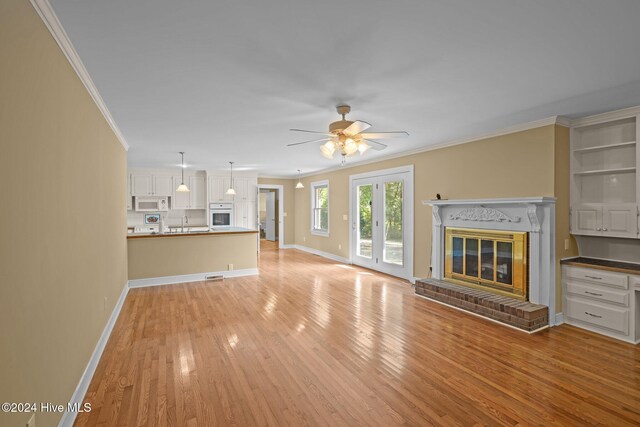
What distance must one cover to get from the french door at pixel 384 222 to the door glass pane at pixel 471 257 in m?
1.27

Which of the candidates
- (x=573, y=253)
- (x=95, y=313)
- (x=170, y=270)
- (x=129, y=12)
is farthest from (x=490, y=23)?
(x=170, y=270)

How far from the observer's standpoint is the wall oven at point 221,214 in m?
8.92

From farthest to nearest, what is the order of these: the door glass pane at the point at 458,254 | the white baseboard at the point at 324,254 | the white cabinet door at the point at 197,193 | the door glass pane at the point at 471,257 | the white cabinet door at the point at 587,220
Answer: the white cabinet door at the point at 197,193
the white baseboard at the point at 324,254
the door glass pane at the point at 458,254
the door glass pane at the point at 471,257
the white cabinet door at the point at 587,220

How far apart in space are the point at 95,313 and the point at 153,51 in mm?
2382

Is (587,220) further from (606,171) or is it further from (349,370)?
(349,370)

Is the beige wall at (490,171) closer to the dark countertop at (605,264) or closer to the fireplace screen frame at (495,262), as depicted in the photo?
the dark countertop at (605,264)

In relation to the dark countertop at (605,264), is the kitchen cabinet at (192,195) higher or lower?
higher

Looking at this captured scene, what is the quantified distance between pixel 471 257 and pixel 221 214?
6749mm

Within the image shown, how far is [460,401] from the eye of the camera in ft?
7.59

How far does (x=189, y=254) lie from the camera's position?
19.6 feet

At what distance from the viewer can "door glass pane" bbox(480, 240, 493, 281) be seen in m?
4.41

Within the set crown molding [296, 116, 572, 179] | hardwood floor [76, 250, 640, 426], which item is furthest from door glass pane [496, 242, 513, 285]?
crown molding [296, 116, 572, 179]

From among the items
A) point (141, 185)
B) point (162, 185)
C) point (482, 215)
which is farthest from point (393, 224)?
point (141, 185)

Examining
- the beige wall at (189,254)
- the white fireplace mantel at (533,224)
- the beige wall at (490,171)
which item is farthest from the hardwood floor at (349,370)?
the beige wall at (490,171)
